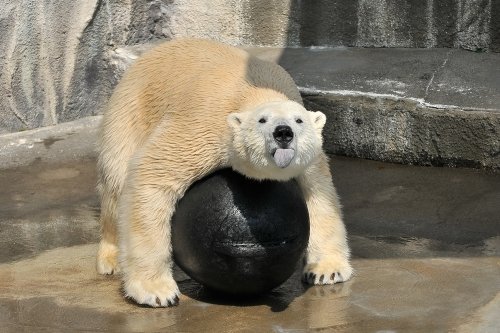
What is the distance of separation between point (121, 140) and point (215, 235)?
33.6 inches

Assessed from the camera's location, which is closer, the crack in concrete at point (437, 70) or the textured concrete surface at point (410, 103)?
the textured concrete surface at point (410, 103)

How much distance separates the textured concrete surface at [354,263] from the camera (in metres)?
3.61

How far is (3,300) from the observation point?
12.8 ft

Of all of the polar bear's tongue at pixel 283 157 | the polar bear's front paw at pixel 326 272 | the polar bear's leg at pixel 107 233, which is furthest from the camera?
the polar bear's leg at pixel 107 233

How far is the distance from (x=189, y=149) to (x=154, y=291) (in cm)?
57

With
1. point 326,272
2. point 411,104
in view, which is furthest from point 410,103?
point 326,272

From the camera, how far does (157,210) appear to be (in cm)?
377

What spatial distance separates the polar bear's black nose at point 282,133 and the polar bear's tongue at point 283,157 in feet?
0.13

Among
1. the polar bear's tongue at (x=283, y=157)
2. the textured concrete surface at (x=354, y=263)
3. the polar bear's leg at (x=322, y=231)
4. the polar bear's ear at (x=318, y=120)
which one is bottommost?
the textured concrete surface at (x=354, y=263)

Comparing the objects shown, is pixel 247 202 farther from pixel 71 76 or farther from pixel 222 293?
pixel 71 76

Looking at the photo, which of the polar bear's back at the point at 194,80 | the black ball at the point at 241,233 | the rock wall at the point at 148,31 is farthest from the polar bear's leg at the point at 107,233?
the rock wall at the point at 148,31

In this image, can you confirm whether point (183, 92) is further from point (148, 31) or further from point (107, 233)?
point (148, 31)

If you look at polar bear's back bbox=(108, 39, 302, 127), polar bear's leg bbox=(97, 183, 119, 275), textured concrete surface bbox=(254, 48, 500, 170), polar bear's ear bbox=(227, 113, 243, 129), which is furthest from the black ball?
textured concrete surface bbox=(254, 48, 500, 170)

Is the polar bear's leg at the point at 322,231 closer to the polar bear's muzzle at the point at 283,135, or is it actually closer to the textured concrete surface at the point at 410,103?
the polar bear's muzzle at the point at 283,135
